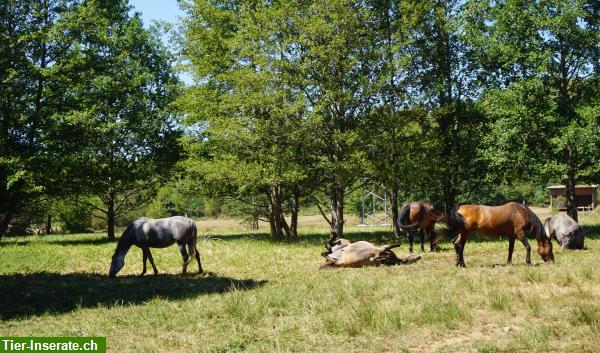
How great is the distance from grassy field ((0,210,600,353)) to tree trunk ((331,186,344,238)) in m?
10.7

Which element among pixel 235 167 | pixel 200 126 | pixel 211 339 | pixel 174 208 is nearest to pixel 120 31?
pixel 200 126

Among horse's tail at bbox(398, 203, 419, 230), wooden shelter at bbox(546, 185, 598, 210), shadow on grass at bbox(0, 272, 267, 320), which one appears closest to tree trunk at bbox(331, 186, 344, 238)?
horse's tail at bbox(398, 203, 419, 230)

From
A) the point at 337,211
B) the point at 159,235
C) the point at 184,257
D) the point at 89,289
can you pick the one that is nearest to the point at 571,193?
the point at 337,211

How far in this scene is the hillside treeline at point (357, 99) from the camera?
84.0 feet

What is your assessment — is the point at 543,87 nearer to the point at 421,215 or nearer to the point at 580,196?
the point at 421,215

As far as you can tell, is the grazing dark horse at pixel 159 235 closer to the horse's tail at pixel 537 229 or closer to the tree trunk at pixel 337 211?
the horse's tail at pixel 537 229

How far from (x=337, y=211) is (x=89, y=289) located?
51.8 feet

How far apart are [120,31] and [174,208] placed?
41243mm

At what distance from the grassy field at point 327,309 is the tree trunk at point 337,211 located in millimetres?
10705

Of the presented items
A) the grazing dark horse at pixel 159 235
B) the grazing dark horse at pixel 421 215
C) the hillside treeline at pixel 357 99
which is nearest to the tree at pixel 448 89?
the hillside treeline at pixel 357 99

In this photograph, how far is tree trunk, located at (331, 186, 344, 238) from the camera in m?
26.6

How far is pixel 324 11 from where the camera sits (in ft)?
85.4

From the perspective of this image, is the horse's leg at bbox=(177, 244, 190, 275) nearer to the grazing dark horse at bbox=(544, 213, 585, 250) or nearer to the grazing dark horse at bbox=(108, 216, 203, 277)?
the grazing dark horse at bbox=(108, 216, 203, 277)

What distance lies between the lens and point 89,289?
13.0m
